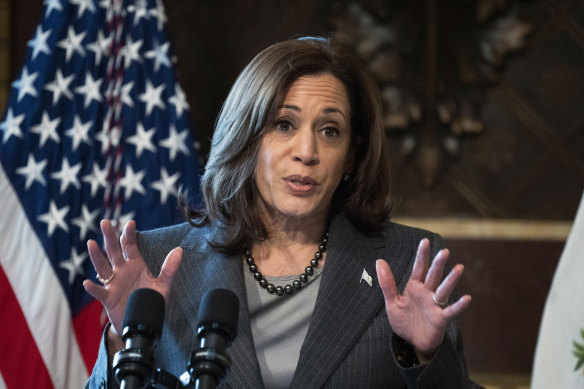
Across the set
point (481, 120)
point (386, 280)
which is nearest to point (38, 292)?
point (386, 280)

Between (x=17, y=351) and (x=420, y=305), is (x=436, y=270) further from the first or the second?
(x=17, y=351)

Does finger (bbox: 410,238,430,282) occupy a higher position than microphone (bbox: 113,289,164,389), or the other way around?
finger (bbox: 410,238,430,282)

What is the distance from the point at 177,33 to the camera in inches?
168

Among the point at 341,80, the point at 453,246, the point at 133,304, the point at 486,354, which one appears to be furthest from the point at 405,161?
the point at 133,304

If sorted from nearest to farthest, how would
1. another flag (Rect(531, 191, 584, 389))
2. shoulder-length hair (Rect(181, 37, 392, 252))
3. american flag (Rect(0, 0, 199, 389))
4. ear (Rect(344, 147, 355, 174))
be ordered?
shoulder-length hair (Rect(181, 37, 392, 252))
ear (Rect(344, 147, 355, 174))
another flag (Rect(531, 191, 584, 389))
american flag (Rect(0, 0, 199, 389))

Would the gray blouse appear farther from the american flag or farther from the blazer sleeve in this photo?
the american flag

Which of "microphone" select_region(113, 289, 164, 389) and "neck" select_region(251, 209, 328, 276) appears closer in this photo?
"microphone" select_region(113, 289, 164, 389)

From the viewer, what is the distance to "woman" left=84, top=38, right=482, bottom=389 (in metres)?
1.74

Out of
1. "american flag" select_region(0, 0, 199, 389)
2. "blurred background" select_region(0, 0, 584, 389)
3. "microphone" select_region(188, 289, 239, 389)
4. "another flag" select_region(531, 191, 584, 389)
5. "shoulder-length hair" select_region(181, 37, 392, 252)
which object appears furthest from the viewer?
"blurred background" select_region(0, 0, 584, 389)

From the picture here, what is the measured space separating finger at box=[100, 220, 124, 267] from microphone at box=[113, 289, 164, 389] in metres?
0.36

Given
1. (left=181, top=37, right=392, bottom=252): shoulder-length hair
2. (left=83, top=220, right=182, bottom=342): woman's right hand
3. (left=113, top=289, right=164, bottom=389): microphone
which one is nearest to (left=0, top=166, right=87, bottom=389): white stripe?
(left=181, top=37, right=392, bottom=252): shoulder-length hair

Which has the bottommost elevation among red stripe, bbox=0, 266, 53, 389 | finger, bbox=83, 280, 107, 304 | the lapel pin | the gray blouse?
red stripe, bbox=0, 266, 53, 389

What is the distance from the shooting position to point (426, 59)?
14.3 ft

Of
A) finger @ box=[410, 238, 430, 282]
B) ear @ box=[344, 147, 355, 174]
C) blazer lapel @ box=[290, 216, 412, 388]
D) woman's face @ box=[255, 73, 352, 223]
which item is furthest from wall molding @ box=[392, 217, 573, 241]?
finger @ box=[410, 238, 430, 282]
